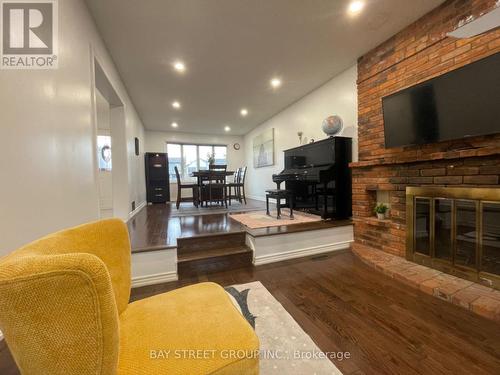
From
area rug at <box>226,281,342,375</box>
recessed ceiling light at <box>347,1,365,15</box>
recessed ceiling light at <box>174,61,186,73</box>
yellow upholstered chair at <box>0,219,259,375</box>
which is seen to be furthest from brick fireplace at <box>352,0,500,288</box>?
recessed ceiling light at <box>174,61,186,73</box>

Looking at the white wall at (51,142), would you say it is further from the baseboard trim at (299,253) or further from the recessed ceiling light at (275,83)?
the recessed ceiling light at (275,83)

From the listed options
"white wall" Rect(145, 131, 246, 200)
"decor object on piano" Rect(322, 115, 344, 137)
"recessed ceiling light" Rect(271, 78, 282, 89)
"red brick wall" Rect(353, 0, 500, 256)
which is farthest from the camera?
"white wall" Rect(145, 131, 246, 200)

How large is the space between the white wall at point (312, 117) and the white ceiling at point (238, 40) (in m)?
0.16

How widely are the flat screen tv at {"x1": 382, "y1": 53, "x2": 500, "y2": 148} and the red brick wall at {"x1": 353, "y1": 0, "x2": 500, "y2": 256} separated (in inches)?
6.4

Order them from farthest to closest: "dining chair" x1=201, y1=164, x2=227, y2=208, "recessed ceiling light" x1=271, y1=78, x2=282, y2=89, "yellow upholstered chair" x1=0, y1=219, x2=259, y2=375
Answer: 1. "dining chair" x1=201, y1=164, x2=227, y2=208
2. "recessed ceiling light" x1=271, y1=78, x2=282, y2=89
3. "yellow upholstered chair" x1=0, y1=219, x2=259, y2=375

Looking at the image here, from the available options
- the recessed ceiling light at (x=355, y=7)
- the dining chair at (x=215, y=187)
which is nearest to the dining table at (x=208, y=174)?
the dining chair at (x=215, y=187)

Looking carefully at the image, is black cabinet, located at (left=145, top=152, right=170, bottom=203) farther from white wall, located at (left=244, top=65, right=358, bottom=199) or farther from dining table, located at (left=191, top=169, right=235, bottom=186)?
white wall, located at (left=244, top=65, right=358, bottom=199)

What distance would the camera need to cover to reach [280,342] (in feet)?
4.13

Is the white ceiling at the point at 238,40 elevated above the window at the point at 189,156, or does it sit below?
above

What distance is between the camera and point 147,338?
2.40 feet

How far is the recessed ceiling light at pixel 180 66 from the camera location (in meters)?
3.10

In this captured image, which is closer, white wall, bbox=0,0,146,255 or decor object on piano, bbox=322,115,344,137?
white wall, bbox=0,0,146,255

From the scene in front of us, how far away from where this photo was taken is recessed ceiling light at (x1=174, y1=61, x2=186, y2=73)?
3098mm

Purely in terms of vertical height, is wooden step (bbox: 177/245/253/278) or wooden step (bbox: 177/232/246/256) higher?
wooden step (bbox: 177/232/246/256)
